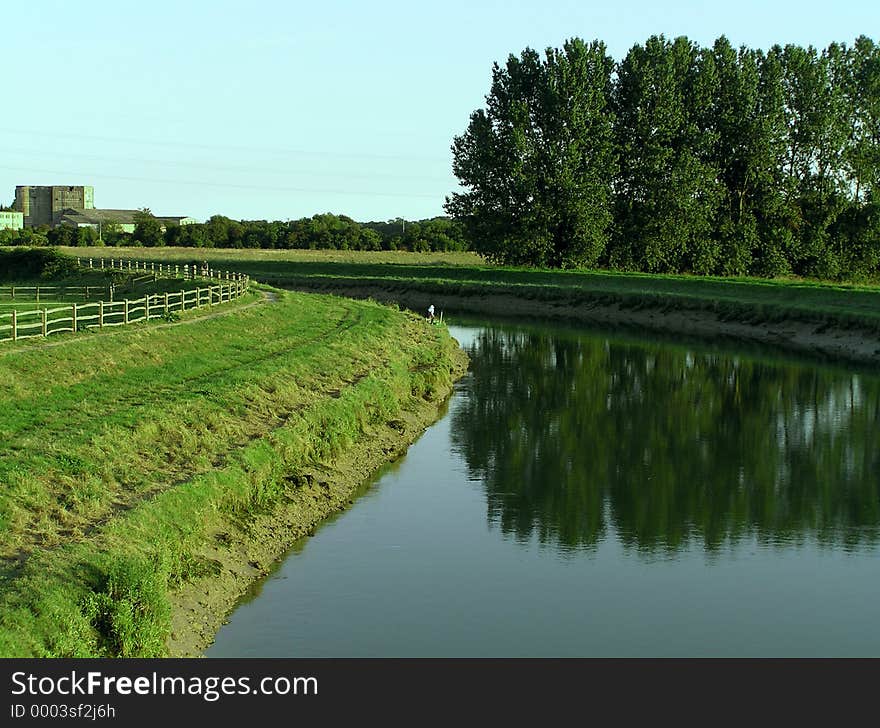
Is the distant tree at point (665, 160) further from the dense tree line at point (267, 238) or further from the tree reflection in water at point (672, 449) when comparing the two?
the dense tree line at point (267, 238)

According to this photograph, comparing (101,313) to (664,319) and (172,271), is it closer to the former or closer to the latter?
(664,319)

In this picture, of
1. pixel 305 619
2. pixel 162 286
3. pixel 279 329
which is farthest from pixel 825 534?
pixel 162 286

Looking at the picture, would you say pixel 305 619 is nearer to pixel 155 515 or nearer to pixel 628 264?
pixel 155 515

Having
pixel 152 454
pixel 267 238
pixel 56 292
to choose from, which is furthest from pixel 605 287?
pixel 267 238

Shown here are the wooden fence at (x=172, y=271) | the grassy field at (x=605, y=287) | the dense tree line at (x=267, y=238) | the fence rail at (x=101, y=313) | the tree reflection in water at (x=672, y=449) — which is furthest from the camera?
the dense tree line at (x=267, y=238)

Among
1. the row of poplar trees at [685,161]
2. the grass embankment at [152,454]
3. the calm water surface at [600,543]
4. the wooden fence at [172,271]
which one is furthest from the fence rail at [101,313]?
the row of poplar trees at [685,161]

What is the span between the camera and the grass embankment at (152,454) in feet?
52.9

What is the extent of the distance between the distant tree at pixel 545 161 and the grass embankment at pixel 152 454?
4965cm

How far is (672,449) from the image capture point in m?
33.9

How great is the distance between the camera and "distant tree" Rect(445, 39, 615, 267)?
93375 mm

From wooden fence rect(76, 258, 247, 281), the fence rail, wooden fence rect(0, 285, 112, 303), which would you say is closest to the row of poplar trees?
wooden fence rect(76, 258, 247, 281)

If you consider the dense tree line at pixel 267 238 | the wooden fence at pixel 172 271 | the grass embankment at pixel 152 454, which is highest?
the dense tree line at pixel 267 238
